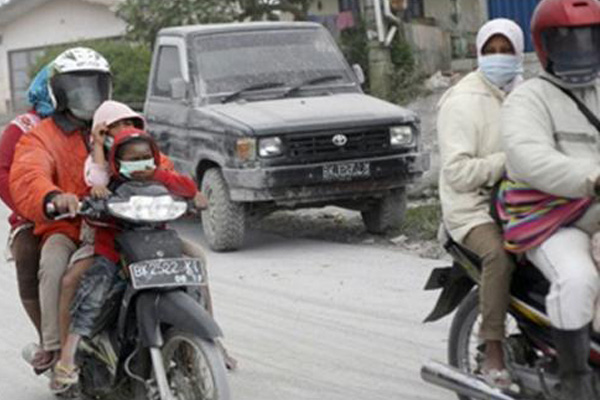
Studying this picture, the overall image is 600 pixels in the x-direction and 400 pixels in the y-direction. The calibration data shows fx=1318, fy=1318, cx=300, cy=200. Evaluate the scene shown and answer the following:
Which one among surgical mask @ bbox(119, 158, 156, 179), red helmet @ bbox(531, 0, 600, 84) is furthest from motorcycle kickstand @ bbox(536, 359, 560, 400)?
surgical mask @ bbox(119, 158, 156, 179)

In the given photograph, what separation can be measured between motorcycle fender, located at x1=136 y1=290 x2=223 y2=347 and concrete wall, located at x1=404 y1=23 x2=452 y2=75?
55.1 ft

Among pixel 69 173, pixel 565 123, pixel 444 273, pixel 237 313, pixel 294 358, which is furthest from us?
pixel 237 313

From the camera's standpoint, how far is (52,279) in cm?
621

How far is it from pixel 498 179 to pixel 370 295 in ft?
12.3

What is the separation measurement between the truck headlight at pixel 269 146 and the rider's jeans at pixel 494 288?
6086mm

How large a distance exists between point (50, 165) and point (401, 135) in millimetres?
5955

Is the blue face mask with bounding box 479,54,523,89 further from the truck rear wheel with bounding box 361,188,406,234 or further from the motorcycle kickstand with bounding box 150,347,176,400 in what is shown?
the truck rear wheel with bounding box 361,188,406,234

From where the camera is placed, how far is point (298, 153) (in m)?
11.5

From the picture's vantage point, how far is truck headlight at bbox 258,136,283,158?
37.5ft

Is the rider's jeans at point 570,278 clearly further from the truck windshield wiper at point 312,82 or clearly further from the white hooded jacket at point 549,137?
the truck windshield wiper at point 312,82

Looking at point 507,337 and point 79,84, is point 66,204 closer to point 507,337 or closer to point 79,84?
point 79,84

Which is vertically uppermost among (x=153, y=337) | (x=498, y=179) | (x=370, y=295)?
(x=498, y=179)

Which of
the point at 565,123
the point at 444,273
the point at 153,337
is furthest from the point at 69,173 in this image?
the point at 565,123

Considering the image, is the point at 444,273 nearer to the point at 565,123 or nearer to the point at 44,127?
the point at 565,123
